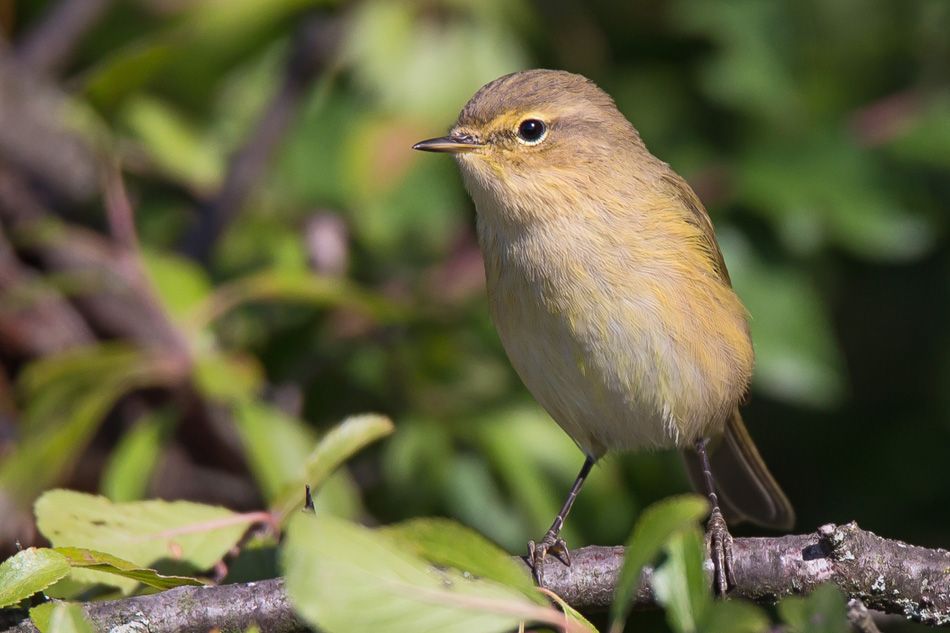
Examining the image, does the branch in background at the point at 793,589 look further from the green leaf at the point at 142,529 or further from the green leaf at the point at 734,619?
the green leaf at the point at 734,619

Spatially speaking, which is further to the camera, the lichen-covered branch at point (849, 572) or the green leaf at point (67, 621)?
the lichen-covered branch at point (849, 572)

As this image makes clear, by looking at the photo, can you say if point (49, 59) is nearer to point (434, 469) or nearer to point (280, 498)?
point (434, 469)

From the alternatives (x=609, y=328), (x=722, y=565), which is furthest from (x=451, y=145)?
(x=722, y=565)

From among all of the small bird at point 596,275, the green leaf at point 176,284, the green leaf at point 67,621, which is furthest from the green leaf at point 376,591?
the green leaf at point 176,284

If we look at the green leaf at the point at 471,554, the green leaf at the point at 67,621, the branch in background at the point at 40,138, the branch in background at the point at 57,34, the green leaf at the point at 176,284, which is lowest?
the green leaf at the point at 67,621

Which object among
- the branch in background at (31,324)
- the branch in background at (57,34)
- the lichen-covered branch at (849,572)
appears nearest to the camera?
the lichen-covered branch at (849,572)

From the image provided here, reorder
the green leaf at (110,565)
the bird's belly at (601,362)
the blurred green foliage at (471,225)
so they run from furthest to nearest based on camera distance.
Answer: the blurred green foliage at (471,225) → the bird's belly at (601,362) → the green leaf at (110,565)

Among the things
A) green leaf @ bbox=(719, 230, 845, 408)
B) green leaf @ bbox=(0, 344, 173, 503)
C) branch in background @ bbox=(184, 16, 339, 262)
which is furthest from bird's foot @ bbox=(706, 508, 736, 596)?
branch in background @ bbox=(184, 16, 339, 262)

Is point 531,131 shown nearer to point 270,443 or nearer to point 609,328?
point 609,328
